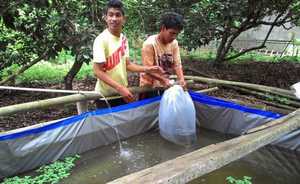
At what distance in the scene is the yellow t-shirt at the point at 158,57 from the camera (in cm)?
326

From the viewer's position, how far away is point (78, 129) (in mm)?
2938

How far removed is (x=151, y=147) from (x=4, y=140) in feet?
4.71

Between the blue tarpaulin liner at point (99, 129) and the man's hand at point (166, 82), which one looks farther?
the man's hand at point (166, 82)

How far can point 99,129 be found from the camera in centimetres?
313

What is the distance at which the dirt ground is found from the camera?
460 cm

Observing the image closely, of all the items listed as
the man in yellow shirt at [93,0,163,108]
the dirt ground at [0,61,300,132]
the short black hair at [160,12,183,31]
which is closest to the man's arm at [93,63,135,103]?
the man in yellow shirt at [93,0,163,108]

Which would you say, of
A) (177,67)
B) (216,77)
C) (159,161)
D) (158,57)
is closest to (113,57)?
(158,57)

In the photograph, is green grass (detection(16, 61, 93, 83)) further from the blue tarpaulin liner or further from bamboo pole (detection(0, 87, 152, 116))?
bamboo pole (detection(0, 87, 152, 116))

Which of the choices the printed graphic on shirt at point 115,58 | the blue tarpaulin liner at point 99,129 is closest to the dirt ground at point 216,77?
the blue tarpaulin liner at point 99,129

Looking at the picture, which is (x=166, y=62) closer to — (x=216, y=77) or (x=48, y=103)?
(x=48, y=103)

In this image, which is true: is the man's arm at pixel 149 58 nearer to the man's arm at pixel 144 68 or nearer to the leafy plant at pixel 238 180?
the man's arm at pixel 144 68

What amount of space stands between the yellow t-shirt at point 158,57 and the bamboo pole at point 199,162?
1477 millimetres

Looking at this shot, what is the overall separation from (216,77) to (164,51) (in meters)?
4.25

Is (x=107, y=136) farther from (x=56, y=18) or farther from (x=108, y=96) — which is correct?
(x=56, y=18)
